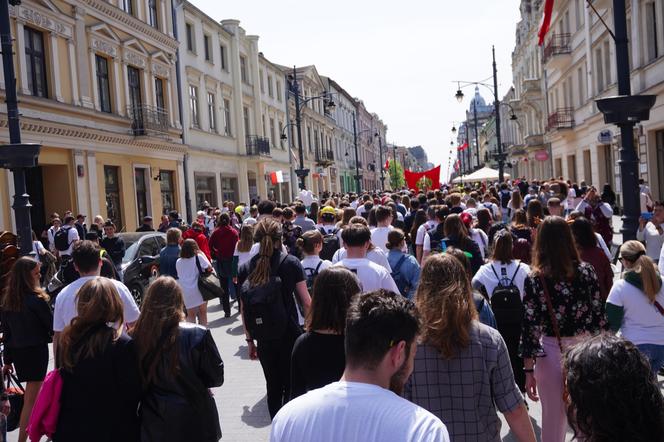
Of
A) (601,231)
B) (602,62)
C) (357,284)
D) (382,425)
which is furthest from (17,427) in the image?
(602,62)

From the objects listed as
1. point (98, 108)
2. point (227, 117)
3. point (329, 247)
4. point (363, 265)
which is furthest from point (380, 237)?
point (227, 117)

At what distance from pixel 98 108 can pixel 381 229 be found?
1543 centimetres

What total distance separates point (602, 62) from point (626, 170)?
20.0m

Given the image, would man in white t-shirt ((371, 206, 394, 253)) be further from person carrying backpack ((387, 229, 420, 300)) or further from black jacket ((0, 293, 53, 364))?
black jacket ((0, 293, 53, 364))

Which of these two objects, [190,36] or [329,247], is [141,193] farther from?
[329,247]

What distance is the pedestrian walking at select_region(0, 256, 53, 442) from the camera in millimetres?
5598

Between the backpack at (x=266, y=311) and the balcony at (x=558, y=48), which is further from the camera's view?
the balcony at (x=558, y=48)

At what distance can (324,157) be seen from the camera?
57.7m

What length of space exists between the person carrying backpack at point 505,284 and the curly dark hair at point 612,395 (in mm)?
3571

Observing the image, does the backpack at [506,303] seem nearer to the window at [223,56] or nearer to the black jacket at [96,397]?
the black jacket at [96,397]

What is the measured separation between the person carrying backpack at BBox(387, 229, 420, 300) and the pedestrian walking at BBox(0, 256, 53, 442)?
3341 mm

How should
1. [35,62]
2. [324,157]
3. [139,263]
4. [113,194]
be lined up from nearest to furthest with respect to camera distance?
[139,263] → [35,62] → [113,194] → [324,157]

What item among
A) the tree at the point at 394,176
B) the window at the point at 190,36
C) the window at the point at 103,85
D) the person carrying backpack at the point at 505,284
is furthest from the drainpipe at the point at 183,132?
the tree at the point at 394,176

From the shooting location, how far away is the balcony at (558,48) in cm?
3312
